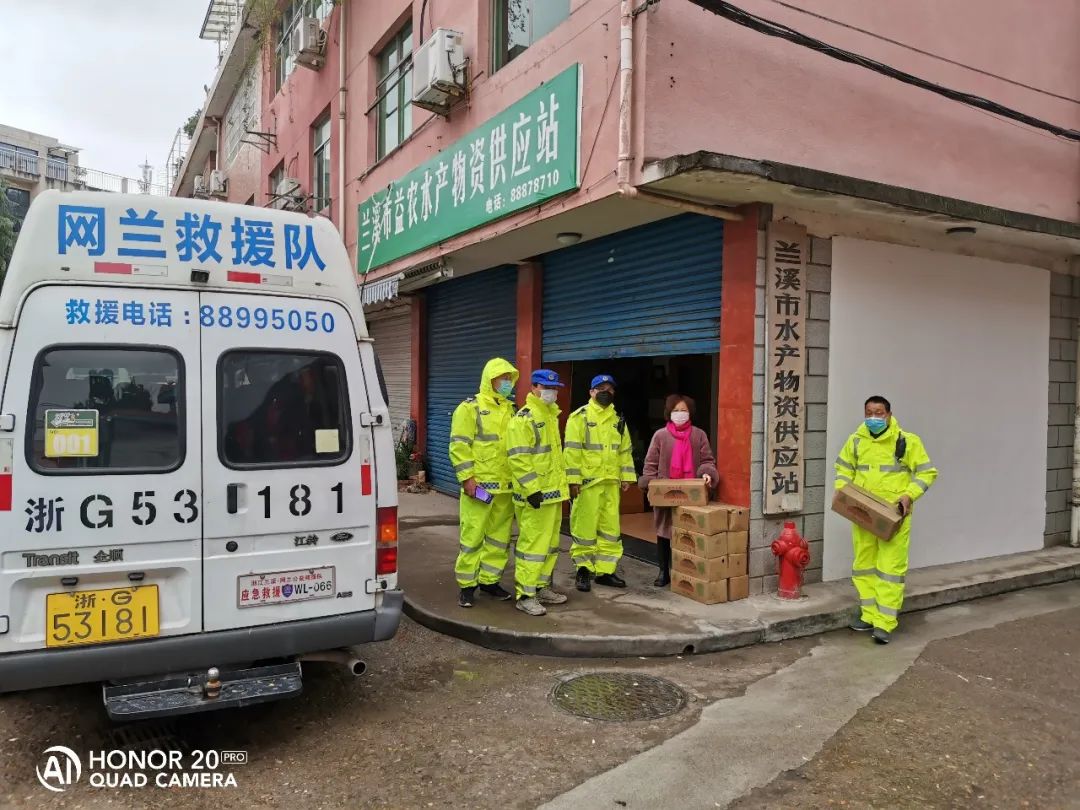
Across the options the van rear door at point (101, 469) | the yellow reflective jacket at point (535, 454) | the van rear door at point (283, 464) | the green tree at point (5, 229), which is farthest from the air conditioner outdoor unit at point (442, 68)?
the green tree at point (5, 229)

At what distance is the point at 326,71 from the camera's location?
1358 cm

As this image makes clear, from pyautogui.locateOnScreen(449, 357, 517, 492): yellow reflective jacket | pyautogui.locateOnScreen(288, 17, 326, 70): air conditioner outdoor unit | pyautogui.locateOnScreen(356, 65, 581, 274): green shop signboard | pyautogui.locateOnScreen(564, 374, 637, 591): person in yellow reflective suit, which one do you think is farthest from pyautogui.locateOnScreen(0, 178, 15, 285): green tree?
pyautogui.locateOnScreen(564, 374, 637, 591): person in yellow reflective suit

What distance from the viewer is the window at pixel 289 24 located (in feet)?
45.7

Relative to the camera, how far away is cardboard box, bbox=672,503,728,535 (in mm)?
5844

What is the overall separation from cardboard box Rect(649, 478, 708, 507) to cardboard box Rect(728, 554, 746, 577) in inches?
19.0

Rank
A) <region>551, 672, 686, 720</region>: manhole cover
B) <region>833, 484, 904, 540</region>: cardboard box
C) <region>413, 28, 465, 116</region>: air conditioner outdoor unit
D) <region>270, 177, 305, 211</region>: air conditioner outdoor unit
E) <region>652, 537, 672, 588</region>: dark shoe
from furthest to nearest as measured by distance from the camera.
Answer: <region>270, 177, 305, 211</region>: air conditioner outdoor unit
<region>413, 28, 465, 116</region>: air conditioner outdoor unit
<region>652, 537, 672, 588</region>: dark shoe
<region>833, 484, 904, 540</region>: cardboard box
<region>551, 672, 686, 720</region>: manhole cover

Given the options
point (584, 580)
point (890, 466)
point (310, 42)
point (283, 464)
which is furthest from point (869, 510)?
point (310, 42)

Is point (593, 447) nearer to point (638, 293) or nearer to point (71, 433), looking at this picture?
point (638, 293)

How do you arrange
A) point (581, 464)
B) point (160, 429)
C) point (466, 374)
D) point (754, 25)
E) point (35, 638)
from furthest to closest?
point (466, 374) < point (581, 464) < point (754, 25) < point (160, 429) < point (35, 638)

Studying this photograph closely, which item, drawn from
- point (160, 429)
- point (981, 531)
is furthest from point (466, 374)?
point (160, 429)

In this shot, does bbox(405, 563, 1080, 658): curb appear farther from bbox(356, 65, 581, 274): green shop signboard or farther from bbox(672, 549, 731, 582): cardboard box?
bbox(356, 65, 581, 274): green shop signboard

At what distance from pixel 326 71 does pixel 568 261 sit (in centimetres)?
784

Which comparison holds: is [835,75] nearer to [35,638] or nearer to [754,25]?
[754,25]

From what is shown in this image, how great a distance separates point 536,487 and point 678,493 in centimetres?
131
